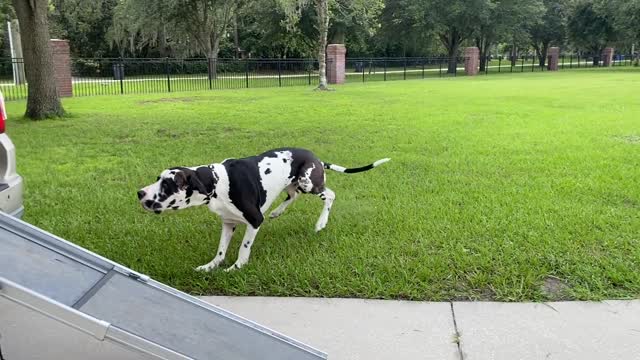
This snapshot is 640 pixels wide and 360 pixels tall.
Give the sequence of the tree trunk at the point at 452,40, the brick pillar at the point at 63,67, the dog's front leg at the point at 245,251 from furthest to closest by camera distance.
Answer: the tree trunk at the point at 452,40 < the brick pillar at the point at 63,67 < the dog's front leg at the point at 245,251

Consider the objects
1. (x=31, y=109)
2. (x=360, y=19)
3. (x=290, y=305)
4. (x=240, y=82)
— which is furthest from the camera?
(x=360, y=19)

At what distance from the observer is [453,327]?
3.18 m

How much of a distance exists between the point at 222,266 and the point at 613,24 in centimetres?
4945

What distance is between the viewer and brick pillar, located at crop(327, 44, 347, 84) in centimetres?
2945

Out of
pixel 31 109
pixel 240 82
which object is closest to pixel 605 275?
pixel 31 109

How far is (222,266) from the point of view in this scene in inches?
160

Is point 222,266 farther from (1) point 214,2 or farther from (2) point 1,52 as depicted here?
(2) point 1,52

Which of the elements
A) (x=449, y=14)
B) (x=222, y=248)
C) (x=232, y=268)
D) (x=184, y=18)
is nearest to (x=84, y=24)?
(x=184, y=18)

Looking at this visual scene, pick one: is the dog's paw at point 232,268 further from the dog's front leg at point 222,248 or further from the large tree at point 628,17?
the large tree at point 628,17

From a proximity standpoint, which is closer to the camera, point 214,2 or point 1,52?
point 214,2

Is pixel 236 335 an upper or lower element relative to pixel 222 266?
upper

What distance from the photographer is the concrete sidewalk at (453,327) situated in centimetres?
294

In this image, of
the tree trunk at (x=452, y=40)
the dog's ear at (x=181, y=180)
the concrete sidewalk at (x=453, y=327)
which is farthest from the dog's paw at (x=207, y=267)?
the tree trunk at (x=452, y=40)

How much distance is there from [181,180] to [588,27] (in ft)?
175
